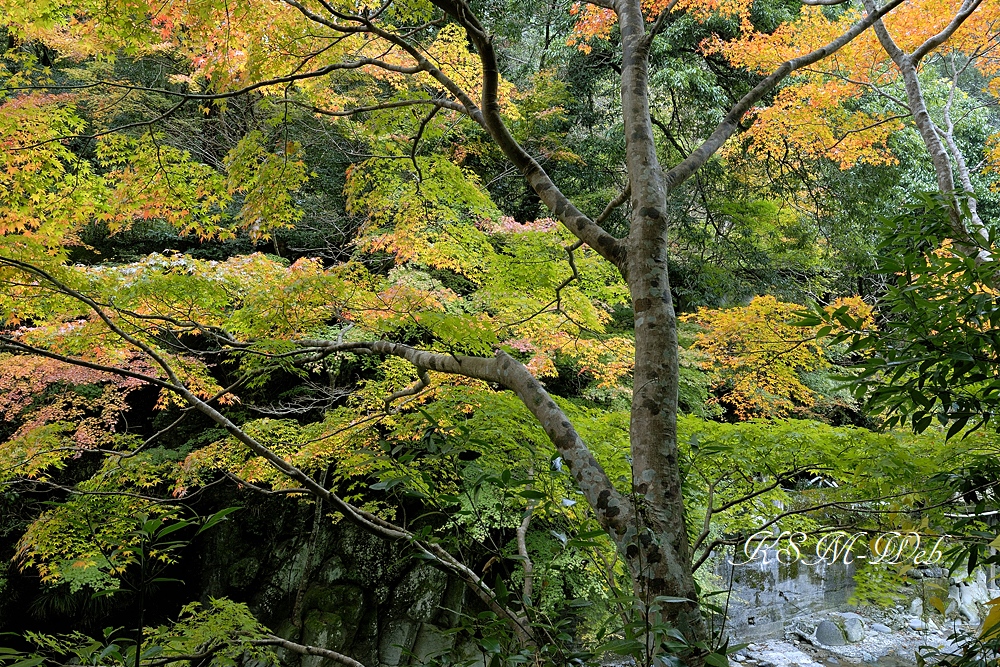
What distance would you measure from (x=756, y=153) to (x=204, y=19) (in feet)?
24.8

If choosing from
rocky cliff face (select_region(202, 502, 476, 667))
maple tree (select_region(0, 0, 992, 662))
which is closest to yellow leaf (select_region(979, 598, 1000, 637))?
maple tree (select_region(0, 0, 992, 662))

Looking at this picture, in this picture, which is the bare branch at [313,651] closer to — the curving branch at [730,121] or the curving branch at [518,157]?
the curving branch at [518,157]

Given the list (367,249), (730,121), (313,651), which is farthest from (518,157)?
(367,249)

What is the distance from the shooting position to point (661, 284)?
2391 mm

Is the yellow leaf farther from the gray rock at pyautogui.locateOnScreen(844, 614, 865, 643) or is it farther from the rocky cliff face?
the gray rock at pyautogui.locateOnScreen(844, 614, 865, 643)

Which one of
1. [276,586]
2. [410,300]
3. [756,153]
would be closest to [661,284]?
[410,300]

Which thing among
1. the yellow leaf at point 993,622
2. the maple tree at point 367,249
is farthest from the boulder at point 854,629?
the yellow leaf at point 993,622

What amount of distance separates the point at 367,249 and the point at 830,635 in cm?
758

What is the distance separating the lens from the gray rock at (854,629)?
7.61 metres

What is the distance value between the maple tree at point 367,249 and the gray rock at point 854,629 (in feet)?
15.7

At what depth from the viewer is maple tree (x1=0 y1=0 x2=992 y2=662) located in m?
2.17

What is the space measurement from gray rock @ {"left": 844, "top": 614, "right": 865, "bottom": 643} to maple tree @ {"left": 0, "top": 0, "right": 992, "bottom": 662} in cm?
480

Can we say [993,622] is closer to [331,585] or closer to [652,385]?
[652,385]

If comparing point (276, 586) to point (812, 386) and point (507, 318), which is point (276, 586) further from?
point (812, 386)
